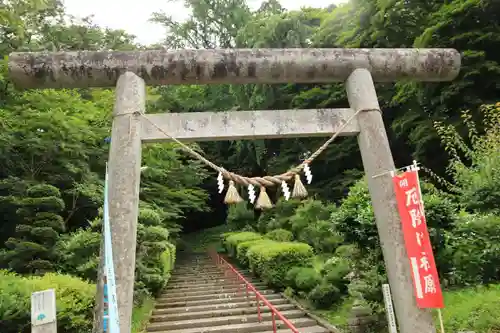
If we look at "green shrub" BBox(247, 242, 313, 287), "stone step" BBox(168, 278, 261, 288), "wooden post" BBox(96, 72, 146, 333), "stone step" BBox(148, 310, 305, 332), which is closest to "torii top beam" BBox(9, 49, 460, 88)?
"wooden post" BBox(96, 72, 146, 333)

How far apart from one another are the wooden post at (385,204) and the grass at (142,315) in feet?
18.9

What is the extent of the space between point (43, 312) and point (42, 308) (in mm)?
29

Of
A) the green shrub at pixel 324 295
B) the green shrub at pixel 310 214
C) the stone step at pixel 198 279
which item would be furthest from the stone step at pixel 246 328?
the stone step at pixel 198 279

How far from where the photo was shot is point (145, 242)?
9.51 meters

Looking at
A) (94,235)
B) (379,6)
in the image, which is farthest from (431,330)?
(379,6)

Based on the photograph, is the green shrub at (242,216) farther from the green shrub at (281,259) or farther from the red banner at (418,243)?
the red banner at (418,243)

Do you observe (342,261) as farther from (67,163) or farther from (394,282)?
(67,163)

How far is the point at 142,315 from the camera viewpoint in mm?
8945

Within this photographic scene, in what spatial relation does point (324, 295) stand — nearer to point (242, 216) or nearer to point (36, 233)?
point (36, 233)

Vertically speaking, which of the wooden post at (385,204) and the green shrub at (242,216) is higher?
the green shrub at (242,216)

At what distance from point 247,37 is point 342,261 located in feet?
42.1

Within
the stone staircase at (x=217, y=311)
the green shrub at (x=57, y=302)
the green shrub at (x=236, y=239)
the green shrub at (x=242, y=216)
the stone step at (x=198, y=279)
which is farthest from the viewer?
the green shrub at (x=242, y=216)

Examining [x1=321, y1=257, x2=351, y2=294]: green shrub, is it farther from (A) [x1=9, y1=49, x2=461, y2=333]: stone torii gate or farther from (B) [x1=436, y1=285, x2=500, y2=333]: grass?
(A) [x1=9, y1=49, x2=461, y2=333]: stone torii gate

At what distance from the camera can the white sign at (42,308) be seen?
109 inches
